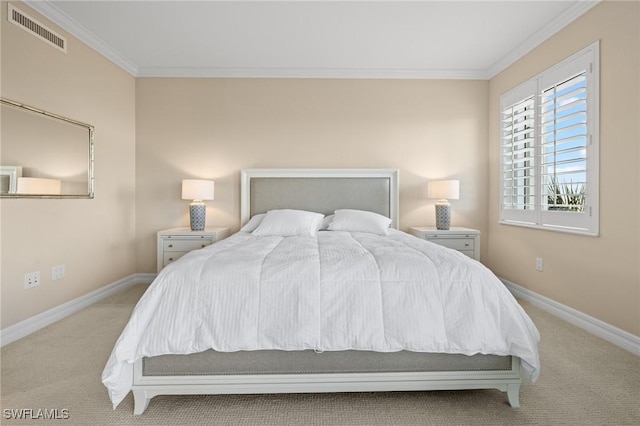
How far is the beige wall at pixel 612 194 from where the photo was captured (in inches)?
86.8

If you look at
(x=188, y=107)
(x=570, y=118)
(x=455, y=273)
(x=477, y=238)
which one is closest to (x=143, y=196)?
(x=188, y=107)

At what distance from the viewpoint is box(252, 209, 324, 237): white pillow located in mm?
3092

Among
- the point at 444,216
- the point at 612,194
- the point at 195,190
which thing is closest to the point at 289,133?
the point at 195,190

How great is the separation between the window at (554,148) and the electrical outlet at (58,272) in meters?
4.43

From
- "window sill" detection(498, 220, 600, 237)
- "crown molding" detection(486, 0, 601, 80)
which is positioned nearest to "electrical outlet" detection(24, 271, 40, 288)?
"window sill" detection(498, 220, 600, 237)

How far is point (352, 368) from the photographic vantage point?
5.18ft

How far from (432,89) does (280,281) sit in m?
3.37

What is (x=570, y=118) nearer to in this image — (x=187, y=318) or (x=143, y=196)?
(x=187, y=318)

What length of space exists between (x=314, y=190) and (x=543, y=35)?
2.72 metres

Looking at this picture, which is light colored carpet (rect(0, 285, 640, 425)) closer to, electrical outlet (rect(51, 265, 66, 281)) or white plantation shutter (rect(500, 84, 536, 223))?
electrical outlet (rect(51, 265, 66, 281))

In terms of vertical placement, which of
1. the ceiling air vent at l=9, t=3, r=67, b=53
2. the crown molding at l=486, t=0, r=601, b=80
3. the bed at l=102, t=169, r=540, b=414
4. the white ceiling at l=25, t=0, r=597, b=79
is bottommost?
the bed at l=102, t=169, r=540, b=414

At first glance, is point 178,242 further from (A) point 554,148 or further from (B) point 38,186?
(A) point 554,148

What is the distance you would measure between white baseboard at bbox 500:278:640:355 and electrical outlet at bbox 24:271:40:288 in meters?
4.45

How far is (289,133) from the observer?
392cm
